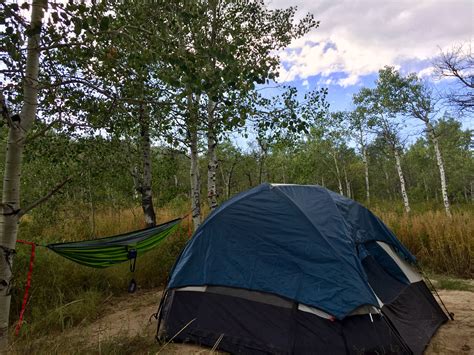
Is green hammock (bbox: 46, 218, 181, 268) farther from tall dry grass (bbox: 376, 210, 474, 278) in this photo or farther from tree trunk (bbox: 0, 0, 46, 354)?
tall dry grass (bbox: 376, 210, 474, 278)

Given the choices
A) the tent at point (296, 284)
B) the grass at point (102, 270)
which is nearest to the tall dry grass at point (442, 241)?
the grass at point (102, 270)

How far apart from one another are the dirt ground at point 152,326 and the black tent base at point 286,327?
138mm

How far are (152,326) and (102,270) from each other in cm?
192

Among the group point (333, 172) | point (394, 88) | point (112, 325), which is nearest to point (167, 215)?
point (112, 325)

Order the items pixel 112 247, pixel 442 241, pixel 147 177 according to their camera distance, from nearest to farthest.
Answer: pixel 112 247 < pixel 442 241 < pixel 147 177

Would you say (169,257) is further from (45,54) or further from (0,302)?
(45,54)

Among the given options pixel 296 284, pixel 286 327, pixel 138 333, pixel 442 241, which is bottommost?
pixel 138 333

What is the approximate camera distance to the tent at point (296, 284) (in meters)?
2.87

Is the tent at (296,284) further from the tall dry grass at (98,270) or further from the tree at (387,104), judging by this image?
the tree at (387,104)

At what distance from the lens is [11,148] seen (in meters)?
2.32

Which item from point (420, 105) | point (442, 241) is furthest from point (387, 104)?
point (442, 241)

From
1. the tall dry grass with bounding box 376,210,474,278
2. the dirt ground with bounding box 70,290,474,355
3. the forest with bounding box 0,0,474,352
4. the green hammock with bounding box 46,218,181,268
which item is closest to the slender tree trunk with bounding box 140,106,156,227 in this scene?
the forest with bounding box 0,0,474,352

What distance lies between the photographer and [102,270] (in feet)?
17.6

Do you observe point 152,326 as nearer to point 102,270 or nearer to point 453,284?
point 102,270
